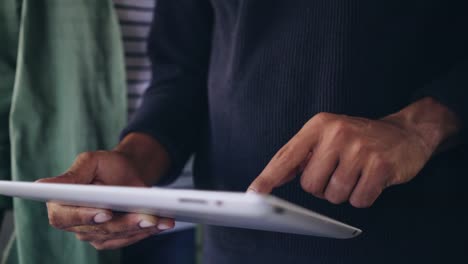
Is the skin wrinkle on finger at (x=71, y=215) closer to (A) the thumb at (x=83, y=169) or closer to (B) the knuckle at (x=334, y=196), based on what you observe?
(A) the thumb at (x=83, y=169)

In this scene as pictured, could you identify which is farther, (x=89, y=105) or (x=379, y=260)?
(x=89, y=105)

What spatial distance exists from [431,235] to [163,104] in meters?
0.44

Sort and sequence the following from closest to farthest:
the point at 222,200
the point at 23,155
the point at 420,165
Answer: the point at 222,200 → the point at 420,165 → the point at 23,155

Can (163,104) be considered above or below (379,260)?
above

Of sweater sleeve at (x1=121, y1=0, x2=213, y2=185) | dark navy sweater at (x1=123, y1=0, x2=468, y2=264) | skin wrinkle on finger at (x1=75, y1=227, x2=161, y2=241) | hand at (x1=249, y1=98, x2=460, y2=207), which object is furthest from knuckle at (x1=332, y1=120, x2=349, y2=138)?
sweater sleeve at (x1=121, y1=0, x2=213, y2=185)

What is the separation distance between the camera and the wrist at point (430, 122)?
0.45 metres

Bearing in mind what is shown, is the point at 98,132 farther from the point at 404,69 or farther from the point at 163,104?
the point at 404,69

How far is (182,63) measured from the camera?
2.53ft

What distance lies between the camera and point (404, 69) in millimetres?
533

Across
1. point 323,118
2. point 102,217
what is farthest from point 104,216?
point 323,118

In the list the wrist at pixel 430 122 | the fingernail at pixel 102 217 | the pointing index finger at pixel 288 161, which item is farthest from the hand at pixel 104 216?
the wrist at pixel 430 122

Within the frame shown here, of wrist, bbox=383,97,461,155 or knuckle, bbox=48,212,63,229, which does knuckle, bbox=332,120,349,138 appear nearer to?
wrist, bbox=383,97,461,155

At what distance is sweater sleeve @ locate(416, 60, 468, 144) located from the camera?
0.47 metres

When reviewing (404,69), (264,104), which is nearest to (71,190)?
(264,104)
